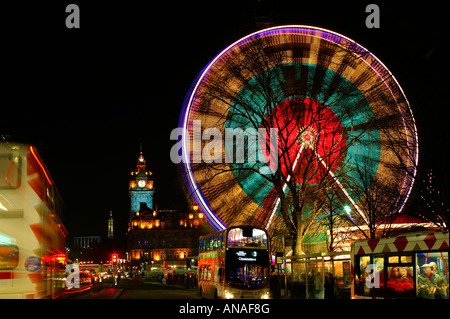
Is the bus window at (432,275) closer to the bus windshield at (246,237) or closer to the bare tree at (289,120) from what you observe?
the bus windshield at (246,237)

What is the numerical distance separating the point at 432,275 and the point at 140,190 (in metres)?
161

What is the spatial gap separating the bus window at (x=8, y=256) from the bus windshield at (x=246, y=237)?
10.1 m

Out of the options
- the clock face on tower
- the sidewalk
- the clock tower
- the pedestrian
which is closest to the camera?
the pedestrian

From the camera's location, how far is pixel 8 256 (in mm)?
13055

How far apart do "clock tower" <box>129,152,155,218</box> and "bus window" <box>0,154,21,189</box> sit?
157 metres

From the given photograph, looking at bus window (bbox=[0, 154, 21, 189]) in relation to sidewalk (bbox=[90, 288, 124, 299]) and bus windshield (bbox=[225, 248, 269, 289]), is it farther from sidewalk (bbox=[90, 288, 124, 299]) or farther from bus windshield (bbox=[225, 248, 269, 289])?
sidewalk (bbox=[90, 288, 124, 299])

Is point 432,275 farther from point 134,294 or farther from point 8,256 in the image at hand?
point 134,294

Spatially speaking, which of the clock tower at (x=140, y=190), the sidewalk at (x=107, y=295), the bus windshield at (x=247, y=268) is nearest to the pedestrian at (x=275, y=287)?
the bus windshield at (x=247, y=268)

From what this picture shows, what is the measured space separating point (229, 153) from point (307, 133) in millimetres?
4104

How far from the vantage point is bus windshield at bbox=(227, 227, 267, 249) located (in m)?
21.9

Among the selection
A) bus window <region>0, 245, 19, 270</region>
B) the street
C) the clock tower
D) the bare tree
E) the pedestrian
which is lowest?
the street

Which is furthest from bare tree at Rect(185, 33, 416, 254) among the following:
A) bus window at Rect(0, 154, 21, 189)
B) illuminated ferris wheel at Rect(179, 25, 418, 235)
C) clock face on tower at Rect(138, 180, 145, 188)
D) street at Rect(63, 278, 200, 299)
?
clock face on tower at Rect(138, 180, 145, 188)
